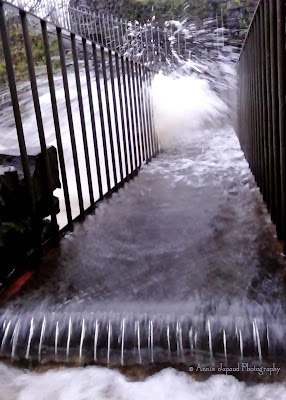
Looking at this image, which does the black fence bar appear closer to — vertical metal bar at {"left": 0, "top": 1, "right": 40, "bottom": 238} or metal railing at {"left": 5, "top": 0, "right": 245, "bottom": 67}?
vertical metal bar at {"left": 0, "top": 1, "right": 40, "bottom": 238}

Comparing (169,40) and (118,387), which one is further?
(169,40)

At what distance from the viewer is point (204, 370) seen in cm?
220

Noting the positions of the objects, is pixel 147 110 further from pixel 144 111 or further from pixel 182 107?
pixel 182 107

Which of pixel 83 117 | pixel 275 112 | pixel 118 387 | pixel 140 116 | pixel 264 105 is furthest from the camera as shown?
pixel 140 116

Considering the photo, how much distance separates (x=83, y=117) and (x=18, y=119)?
1156 millimetres

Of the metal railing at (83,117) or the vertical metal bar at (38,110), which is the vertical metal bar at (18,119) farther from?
the vertical metal bar at (38,110)

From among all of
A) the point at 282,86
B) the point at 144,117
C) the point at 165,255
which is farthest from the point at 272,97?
the point at 144,117

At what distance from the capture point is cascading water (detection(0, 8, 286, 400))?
7.20 feet

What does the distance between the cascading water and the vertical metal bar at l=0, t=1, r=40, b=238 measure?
426mm

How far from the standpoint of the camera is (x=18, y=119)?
279 centimetres

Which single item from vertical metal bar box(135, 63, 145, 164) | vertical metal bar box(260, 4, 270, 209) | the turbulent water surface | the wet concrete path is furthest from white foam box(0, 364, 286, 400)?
vertical metal bar box(135, 63, 145, 164)

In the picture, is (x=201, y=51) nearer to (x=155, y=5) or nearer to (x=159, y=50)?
(x=159, y=50)

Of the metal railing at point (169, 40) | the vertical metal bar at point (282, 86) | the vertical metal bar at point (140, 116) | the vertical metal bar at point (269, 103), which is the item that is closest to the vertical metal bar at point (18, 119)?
the vertical metal bar at point (282, 86)

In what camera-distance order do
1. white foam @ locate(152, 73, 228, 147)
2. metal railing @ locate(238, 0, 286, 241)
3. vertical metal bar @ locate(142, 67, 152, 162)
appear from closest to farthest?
metal railing @ locate(238, 0, 286, 241)
vertical metal bar @ locate(142, 67, 152, 162)
white foam @ locate(152, 73, 228, 147)
